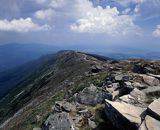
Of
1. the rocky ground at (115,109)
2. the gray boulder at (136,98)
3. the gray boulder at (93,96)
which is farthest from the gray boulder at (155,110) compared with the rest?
the gray boulder at (93,96)

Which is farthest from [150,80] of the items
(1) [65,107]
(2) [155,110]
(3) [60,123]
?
(3) [60,123]

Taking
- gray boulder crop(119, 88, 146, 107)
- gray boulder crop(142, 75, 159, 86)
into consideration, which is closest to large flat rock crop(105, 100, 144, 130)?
gray boulder crop(119, 88, 146, 107)

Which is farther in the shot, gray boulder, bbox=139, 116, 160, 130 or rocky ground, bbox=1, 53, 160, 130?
rocky ground, bbox=1, 53, 160, 130

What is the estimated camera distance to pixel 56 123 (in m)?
21.1

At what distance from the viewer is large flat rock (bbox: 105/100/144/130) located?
59.3ft

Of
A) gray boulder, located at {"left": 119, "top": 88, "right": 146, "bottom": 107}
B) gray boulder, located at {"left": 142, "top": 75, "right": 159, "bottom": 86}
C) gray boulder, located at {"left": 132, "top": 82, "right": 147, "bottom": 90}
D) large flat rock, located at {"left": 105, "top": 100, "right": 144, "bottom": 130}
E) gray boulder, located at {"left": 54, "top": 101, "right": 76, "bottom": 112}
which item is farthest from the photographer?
gray boulder, located at {"left": 142, "top": 75, "right": 159, "bottom": 86}

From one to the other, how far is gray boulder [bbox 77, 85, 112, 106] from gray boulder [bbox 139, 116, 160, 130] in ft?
29.3

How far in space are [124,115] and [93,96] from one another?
9.58 meters

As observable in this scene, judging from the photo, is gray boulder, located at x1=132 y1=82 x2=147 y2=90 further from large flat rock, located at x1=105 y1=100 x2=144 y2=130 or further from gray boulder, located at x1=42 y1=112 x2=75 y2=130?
gray boulder, located at x1=42 y1=112 x2=75 y2=130

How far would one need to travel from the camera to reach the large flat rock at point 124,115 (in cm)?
1806

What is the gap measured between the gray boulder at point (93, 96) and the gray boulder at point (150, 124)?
29.3ft

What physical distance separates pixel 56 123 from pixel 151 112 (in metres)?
7.22

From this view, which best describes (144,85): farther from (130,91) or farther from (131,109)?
(131,109)

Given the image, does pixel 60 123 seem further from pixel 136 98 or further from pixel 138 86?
pixel 138 86
